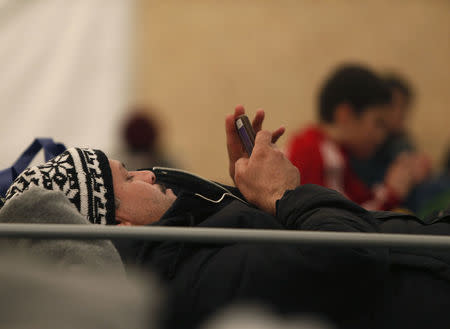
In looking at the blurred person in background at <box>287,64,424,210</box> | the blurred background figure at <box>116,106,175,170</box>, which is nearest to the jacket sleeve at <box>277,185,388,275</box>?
the blurred person in background at <box>287,64,424,210</box>

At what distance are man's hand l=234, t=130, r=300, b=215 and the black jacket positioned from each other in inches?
2.0

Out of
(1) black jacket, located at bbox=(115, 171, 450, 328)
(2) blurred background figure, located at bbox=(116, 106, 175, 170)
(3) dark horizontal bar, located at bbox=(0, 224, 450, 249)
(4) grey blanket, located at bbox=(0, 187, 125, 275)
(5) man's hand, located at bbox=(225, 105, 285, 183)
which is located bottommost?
(2) blurred background figure, located at bbox=(116, 106, 175, 170)

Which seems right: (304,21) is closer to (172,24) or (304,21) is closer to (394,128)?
(172,24)

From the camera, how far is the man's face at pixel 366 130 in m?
1.73

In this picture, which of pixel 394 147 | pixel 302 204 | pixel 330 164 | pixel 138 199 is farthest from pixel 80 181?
pixel 394 147

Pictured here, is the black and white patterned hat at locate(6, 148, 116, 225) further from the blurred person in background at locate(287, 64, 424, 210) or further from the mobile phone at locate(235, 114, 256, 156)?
the blurred person in background at locate(287, 64, 424, 210)

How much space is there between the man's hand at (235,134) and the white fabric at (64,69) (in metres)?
1.50

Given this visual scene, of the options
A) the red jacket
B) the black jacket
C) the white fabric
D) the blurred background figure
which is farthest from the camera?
the white fabric

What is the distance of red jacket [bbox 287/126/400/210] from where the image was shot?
1433mm

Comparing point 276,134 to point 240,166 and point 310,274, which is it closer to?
point 240,166

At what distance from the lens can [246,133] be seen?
0.96m

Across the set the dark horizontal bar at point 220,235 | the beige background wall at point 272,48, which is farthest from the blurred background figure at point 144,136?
the dark horizontal bar at point 220,235

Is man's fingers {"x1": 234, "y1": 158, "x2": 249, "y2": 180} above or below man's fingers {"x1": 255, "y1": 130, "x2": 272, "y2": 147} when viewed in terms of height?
below

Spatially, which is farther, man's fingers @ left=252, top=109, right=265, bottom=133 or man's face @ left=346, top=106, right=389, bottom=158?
man's face @ left=346, top=106, right=389, bottom=158
